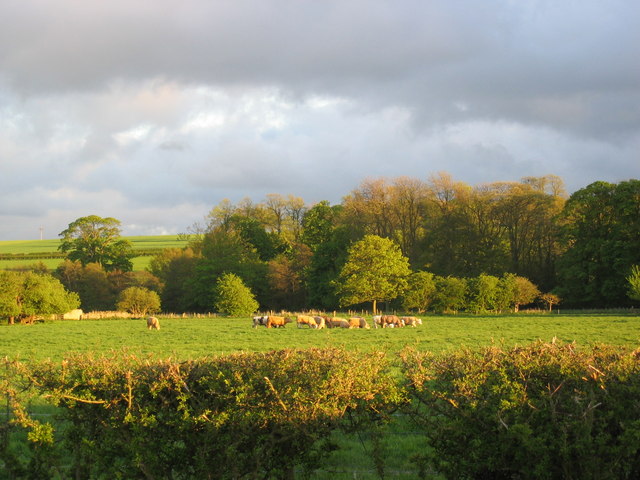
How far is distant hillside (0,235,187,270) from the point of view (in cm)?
10330

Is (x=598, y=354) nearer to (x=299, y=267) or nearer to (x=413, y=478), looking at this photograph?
(x=413, y=478)

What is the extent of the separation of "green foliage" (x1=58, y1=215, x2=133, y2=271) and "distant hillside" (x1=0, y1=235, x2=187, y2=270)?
6.24 meters

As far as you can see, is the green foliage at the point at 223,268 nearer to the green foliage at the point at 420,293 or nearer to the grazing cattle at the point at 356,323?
the green foliage at the point at 420,293

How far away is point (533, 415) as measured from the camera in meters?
5.46

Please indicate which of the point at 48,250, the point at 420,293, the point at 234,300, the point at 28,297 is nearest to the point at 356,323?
the point at 420,293

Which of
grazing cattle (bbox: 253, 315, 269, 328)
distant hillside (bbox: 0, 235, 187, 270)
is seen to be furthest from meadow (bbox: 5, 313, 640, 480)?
distant hillside (bbox: 0, 235, 187, 270)

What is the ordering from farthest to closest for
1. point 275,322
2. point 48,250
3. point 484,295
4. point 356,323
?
point 48,250
point 484,295
point 275,322
point 356,323

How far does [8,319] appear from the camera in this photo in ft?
178

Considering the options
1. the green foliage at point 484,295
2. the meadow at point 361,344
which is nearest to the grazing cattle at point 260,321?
the meadow at point 361,344

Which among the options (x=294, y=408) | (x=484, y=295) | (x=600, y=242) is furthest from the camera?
(x=600, y=242)

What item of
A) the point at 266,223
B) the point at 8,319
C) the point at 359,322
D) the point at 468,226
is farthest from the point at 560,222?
the point at 8,319

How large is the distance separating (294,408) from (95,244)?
8217cm

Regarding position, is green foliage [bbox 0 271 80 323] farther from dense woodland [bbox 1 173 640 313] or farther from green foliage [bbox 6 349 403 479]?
green foliage [bbox 6 349 403 479]

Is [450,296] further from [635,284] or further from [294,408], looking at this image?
[294,408]
